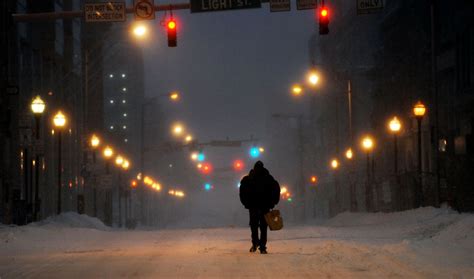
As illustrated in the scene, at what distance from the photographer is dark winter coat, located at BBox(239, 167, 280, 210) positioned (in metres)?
18.2

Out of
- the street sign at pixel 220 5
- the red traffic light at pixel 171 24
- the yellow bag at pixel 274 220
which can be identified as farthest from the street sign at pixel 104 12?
the yellow bag at pixel 274 220

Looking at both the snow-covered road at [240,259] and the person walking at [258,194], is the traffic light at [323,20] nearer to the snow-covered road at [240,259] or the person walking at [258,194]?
the snow-covered road at [240,259]

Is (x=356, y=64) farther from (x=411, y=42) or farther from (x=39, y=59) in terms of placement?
(x=39, y=59)

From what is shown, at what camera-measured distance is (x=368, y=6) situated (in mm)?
27562

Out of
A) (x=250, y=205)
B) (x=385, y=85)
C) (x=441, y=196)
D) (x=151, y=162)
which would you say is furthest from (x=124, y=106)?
(x=250, y=205)

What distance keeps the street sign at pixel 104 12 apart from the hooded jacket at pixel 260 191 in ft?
33.6

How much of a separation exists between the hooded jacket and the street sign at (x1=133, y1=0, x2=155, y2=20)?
9683 mm

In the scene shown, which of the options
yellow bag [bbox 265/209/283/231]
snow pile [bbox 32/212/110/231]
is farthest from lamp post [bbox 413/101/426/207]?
yellow bag [bbox 265/209/283/231]

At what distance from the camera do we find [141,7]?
87.5 ft

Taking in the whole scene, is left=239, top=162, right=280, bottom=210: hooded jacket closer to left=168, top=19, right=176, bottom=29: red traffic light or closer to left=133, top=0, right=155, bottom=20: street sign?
left=133, top=0, right=155, bottom=20: street sign

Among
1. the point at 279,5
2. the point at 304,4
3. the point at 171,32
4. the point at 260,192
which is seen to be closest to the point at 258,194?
the point at 260,192

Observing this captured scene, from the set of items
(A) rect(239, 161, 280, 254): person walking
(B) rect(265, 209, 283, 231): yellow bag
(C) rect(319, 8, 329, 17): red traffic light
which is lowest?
(B) rect(265, 209, 283, 231): yellow bag

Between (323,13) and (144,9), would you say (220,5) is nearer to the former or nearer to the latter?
(144,9)

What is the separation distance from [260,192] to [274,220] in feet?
2.13
